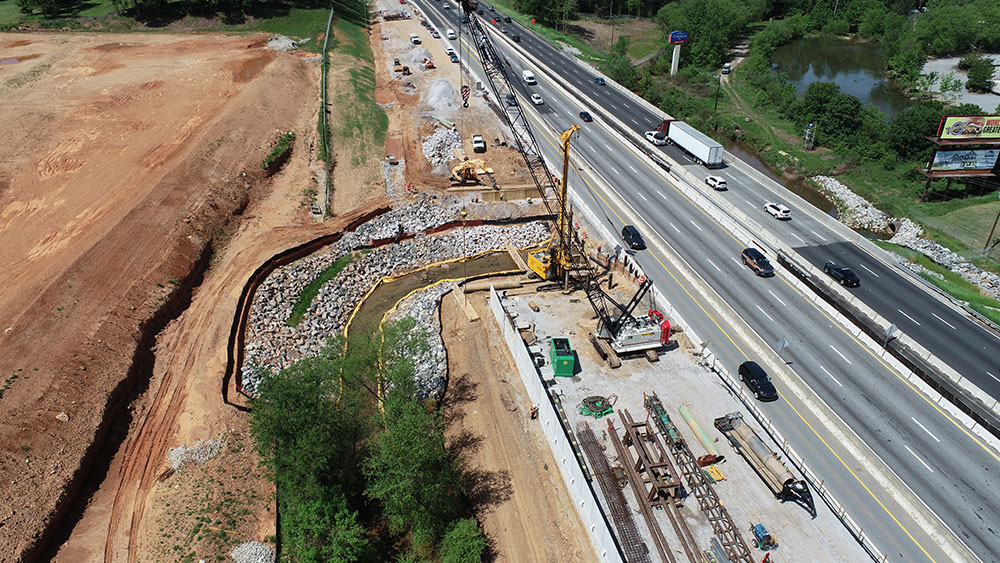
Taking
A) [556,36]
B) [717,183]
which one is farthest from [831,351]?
[556,36]

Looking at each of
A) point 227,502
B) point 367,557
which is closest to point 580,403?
point 367,557

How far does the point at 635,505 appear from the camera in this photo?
29516 millimetres

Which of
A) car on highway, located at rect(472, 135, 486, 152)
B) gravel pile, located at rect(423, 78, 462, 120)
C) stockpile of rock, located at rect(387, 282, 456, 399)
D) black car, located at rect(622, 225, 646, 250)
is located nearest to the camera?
stockpile of rock, located at rect(387, 282, 456, 399)

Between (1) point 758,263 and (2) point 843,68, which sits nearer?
(1) point 758,263

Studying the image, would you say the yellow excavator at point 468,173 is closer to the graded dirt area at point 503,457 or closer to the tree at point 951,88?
the graded dirt area at point 503,457

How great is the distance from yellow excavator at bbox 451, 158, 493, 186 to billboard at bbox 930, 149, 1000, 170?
5018cm

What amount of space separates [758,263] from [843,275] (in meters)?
6.70

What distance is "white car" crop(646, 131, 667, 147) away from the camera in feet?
247

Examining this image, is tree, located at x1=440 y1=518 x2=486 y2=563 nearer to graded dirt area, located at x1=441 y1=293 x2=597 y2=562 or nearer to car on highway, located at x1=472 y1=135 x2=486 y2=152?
graded dirt area, located at x1=441 y1=293 x2=597 y2=562

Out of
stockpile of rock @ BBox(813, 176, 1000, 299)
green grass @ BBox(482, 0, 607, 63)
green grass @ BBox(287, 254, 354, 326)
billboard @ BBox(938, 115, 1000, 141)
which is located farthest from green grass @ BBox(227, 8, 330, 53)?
billboard @ BBox(938, 115, 1000, 141)

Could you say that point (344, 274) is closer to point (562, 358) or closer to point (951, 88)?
point (562, 358)

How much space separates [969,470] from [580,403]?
21914 mm

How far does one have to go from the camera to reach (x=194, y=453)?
113 ft

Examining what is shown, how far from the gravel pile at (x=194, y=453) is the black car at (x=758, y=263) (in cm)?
4285
